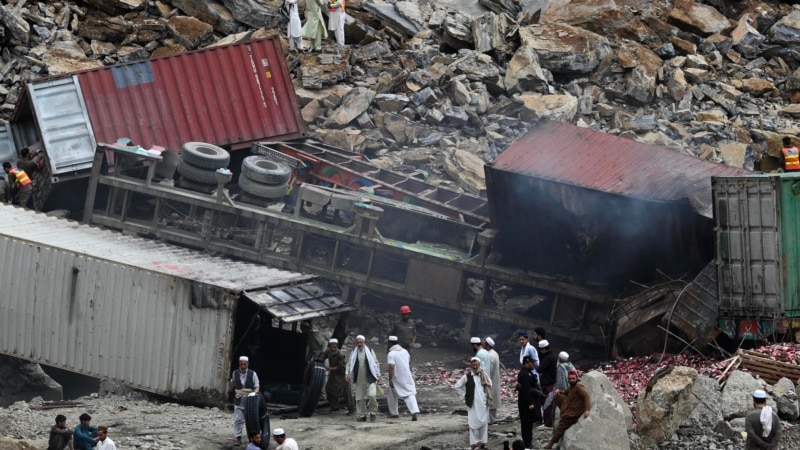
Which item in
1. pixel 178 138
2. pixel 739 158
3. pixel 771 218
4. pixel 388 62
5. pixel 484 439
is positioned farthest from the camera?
pixel 388 62

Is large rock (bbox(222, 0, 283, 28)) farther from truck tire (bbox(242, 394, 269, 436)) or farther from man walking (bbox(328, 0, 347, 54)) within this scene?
truck tire (bbox(242, 394, 269, 436))

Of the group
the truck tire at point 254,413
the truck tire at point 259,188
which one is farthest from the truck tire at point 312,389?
the truck tire at point 259,188

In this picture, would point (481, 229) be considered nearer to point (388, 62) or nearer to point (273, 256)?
point (273, 256)

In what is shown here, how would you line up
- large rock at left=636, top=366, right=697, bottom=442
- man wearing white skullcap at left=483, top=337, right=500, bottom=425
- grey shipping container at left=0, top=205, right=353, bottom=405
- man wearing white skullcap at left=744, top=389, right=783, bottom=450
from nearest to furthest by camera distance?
1. man wearing white skullcap at left=744, top=389, right=783, bottom=450
2. large rock at left=636, top=366, right=697, bottom=442
3. man wearing white skullcap at left=483, top=337, right=500, bottom=425
4. grey shipping container at left=0, top=205, right=353, bottom=405

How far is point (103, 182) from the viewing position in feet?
63.6

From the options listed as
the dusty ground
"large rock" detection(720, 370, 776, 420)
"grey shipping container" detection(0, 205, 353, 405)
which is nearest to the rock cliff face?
"grey shipping container" detection(0, 205, 353, 405)

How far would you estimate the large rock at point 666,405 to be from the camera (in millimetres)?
13547

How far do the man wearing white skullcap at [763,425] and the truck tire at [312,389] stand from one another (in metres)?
5.15

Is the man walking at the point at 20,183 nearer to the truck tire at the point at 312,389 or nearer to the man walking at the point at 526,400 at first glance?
the truck tire at the point at 312,389

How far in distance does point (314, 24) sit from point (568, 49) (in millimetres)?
4999

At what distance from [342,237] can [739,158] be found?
8.87 m

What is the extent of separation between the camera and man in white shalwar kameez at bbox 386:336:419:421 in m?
15.2

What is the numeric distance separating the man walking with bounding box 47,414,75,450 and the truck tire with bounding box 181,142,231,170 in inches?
273

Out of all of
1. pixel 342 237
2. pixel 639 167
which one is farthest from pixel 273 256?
pixel 639 167
